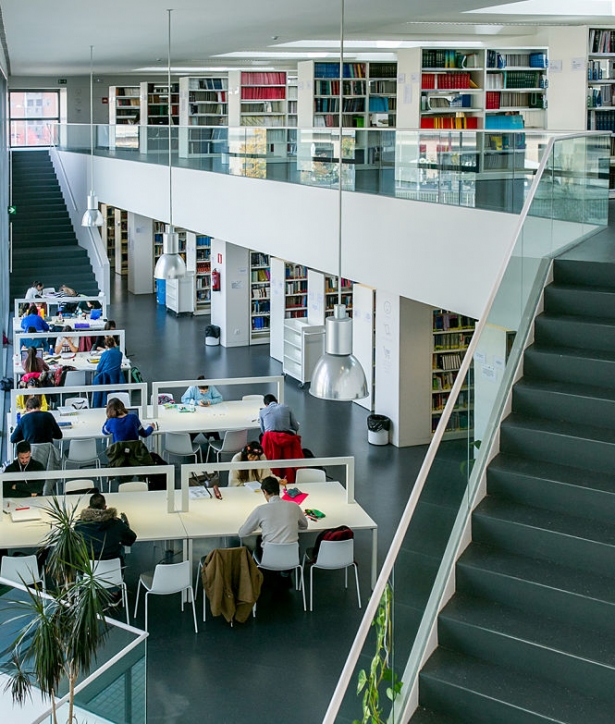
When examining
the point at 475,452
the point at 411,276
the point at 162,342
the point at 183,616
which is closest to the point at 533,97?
the point at 411,276

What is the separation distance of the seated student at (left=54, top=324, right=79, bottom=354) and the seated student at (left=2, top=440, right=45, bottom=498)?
184 inches

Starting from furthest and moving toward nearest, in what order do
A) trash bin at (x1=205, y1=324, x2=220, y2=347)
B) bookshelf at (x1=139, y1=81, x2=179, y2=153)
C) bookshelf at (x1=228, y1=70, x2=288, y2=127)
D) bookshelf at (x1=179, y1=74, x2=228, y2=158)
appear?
bookshelf at (x1=139, y1=81, x2=179, y2=153) < bookshelf at (x1=179, y1=74, x2=228, y2=158) < bookshelf at (x1=228, y1=70, x2=288, y2=127) < trash bin at (x1=205, y1=324, x2=220, y2=347)

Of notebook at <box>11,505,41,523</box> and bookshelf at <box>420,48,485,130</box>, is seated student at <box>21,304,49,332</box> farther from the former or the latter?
notebook at <box>11,505,41,523</box>

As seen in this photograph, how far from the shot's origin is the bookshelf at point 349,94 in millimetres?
14023

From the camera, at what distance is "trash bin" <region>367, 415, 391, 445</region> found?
11102 millimetres

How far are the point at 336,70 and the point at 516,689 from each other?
1164cm

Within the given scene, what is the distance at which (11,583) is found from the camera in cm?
575

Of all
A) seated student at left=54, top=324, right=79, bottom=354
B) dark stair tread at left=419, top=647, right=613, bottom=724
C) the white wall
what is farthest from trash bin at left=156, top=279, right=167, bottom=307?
dark stair tread at left=419, top=647, right=613, bottom=724

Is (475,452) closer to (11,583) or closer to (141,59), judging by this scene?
(11,583)

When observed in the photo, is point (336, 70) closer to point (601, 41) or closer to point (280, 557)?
point (601, 41)

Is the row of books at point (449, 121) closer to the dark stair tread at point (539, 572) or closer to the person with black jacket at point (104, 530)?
the person with black jacket at point (104, 530)

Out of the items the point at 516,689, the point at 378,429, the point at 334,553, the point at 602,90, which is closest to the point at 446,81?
the point at 602,90

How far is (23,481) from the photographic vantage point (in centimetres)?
780

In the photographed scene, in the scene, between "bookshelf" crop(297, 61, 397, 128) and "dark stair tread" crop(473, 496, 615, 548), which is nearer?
"dark stair tread" crop(473, 496, 615, 548)
